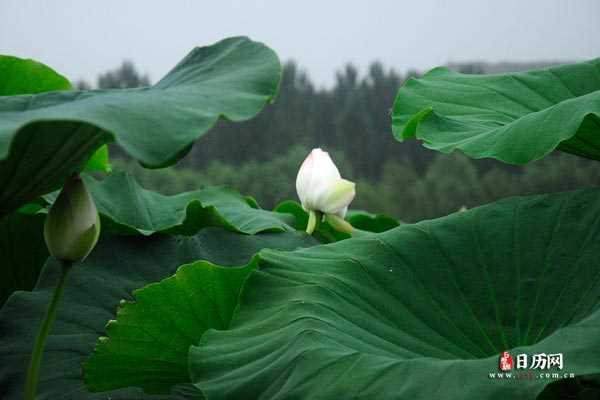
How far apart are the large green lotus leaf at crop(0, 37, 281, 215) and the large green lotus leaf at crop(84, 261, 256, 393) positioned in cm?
12

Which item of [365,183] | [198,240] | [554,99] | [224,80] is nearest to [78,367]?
[198,240]

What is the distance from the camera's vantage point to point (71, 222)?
574 millimetres

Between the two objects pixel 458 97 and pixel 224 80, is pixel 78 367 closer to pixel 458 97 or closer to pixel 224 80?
pixel 224 80

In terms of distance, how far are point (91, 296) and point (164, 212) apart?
224mm

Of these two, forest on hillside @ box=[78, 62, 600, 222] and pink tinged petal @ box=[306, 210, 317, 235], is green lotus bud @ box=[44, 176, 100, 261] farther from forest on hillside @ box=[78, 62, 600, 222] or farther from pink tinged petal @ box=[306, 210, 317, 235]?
forest on hillside @ box=[78, 62, 600, 222]

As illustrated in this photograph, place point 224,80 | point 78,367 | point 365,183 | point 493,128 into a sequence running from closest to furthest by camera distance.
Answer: point 224,80
point 78,367
point 493,128
point 365,183

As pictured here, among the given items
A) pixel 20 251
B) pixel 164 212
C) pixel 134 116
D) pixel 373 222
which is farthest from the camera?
pixel 373 222

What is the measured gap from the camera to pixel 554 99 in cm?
88

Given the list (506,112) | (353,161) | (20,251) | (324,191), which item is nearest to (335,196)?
(324,191)

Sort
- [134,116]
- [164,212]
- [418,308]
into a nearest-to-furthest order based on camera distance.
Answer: [134,116]
[418,308]
[164,212]

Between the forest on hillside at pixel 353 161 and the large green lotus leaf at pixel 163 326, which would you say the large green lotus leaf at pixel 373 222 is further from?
the forest on hillside at pixel 353 161

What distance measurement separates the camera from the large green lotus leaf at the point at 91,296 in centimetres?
69

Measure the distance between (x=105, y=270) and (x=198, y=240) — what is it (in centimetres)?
9

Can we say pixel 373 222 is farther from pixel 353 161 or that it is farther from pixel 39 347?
pixel 353 161
